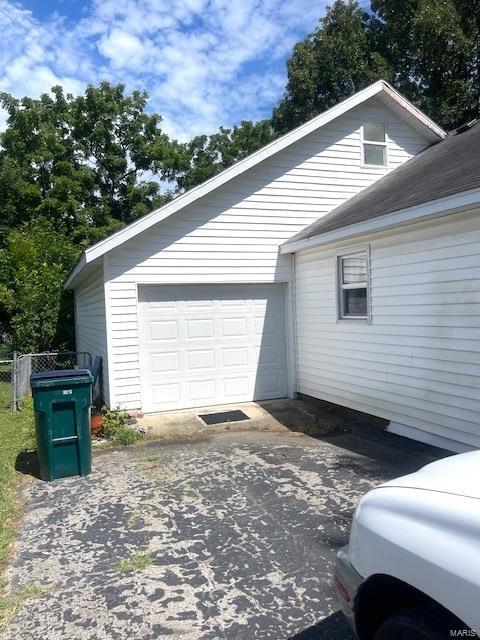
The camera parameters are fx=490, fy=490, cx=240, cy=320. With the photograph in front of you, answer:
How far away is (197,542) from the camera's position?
418cm

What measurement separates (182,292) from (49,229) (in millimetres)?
15904

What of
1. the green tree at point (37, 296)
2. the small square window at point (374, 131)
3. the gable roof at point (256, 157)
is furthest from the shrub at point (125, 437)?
the green tree at point (37, 296)

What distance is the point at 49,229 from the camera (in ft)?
73.9

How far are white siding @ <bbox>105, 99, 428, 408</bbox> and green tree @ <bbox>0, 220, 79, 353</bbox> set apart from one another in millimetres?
8762

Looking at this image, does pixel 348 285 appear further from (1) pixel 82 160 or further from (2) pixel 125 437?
(1) pixel 82 160

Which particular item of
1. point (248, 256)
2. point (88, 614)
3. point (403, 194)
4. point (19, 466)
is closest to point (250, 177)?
point (248, 256)

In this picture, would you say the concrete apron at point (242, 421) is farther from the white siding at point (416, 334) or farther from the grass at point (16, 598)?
the grass at point (16, 598)

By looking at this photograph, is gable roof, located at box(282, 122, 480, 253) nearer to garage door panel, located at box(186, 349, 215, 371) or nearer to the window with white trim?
the window with white trim

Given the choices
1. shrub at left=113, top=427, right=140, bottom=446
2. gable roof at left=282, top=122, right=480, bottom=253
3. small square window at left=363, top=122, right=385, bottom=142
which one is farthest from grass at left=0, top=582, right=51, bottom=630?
small square window at left=363, top=122, right=385, bottom=142

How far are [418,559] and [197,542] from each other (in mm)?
2824

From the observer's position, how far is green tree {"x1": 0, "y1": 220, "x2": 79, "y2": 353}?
16.0 meters

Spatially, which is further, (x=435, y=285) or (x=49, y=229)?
(x=49, y=229)

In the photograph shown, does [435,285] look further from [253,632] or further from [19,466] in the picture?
[19,466]

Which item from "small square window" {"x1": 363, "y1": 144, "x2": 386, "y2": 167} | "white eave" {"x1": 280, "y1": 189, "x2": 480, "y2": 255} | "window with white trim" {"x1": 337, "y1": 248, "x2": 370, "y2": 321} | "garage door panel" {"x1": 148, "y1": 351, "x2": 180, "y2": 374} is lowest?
"garage door panel" {"x1": 148, "y1": 351, "x2": 180, "y2": 374}
